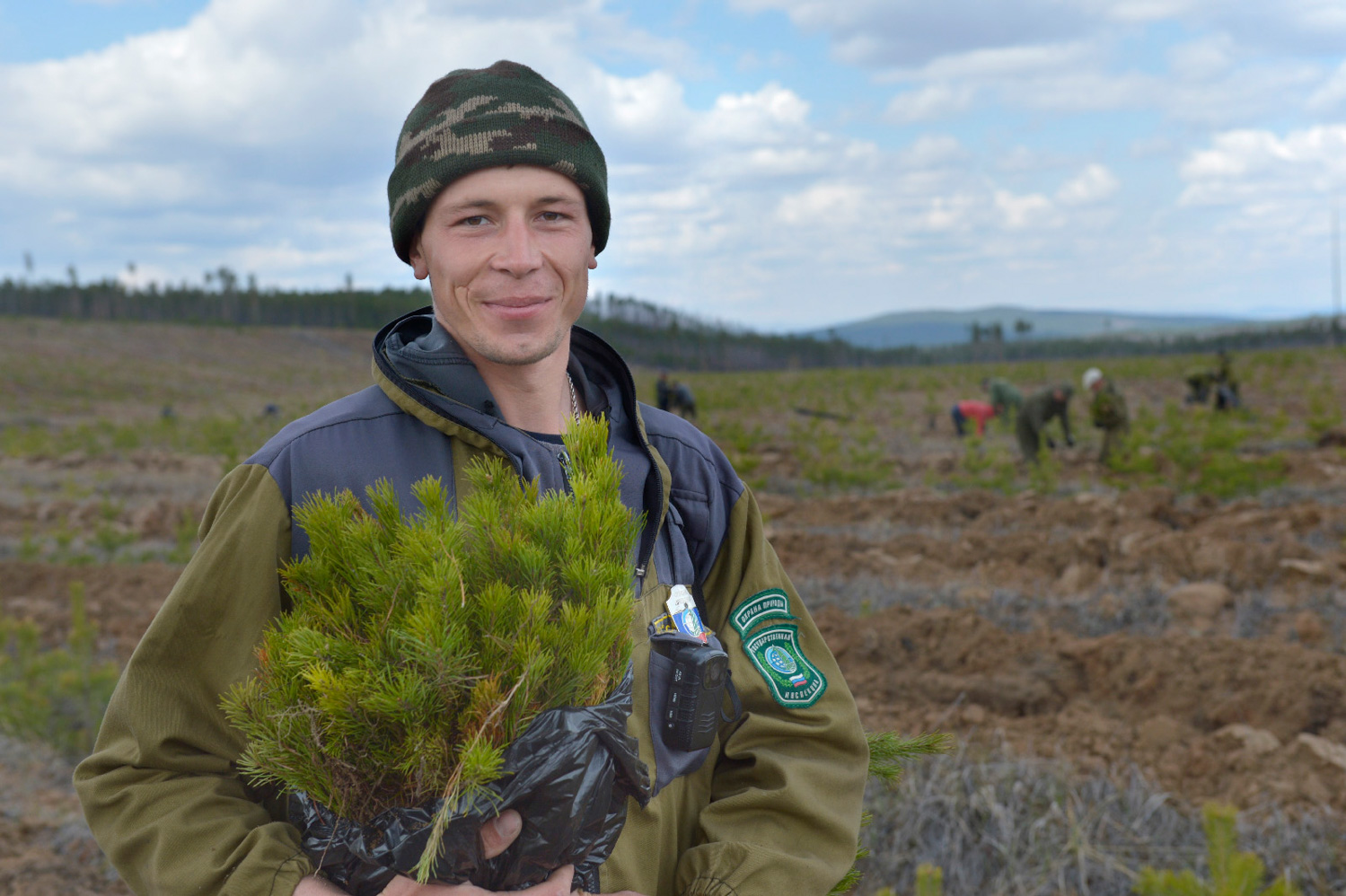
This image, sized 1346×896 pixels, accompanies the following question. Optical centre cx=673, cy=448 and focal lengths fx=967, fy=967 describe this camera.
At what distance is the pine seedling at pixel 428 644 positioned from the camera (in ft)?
3.47

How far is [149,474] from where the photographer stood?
1576cm

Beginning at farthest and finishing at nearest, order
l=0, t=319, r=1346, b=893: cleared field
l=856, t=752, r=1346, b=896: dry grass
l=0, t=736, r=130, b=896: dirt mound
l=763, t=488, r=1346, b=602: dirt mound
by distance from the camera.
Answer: l=763, t=488, r=1346, b=602: dirt mound, l=0, t=319, r=1346, b=893: cleared field, l=0, t=736, r=130, b=896: dirt mound, l=856, t=752, r=1346, b=896: dry grass

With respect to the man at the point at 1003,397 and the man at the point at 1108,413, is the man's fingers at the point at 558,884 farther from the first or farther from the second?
the man at the point at 1003,397

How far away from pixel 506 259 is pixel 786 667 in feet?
2.60

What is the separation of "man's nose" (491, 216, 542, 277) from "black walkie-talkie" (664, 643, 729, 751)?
63cm

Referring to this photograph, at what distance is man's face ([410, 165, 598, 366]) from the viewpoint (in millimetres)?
1526

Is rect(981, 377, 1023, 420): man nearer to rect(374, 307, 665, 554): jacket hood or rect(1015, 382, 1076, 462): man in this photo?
rect(1015, 382, 1076, 462): man

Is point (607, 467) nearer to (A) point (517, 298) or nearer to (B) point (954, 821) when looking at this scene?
(A) point (517, 298)

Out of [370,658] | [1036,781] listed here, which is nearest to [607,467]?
[370,658]

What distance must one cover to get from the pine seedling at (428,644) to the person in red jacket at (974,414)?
58.1 ft

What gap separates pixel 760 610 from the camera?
63.9 inches

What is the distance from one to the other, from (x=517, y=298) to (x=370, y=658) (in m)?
0.67

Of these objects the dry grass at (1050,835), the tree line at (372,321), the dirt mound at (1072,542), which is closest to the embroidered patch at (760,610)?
the dry grass at (1050,835)

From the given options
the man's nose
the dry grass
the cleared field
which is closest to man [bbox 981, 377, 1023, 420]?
the cleared field
